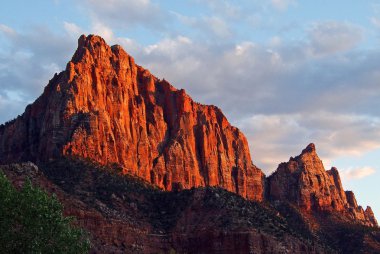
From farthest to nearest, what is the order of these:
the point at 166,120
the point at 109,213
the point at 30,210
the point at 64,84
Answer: the point at 166,120 → the point at 64,84 → the point at 109,213 → the point at 30,210

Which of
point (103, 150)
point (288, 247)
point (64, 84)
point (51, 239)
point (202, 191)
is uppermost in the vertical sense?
point (64, 84)

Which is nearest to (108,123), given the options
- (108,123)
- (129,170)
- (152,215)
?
(108,123)

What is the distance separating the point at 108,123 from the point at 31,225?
108 m

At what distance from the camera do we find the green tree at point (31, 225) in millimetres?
59844

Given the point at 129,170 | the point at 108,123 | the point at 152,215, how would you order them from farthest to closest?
the point at 129,170
the point at 108,123
the point at 152,215

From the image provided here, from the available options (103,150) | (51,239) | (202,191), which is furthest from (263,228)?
(51,239)

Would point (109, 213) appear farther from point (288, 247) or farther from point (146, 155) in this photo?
point (146, 155)

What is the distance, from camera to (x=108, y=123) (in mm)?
168375

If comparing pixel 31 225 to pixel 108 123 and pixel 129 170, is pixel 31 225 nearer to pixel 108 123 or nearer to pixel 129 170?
pixel 108 123

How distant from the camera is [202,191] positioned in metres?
156

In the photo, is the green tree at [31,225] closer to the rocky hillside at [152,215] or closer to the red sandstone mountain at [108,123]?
the rocky hillside at [152,215]

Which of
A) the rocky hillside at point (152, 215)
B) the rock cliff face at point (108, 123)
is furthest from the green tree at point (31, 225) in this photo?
the rock cliff face at point (108, 123)

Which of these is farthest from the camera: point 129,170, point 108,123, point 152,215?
point 129,170

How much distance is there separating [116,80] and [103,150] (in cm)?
2228
